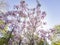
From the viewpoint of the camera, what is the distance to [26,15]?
34.8 feet

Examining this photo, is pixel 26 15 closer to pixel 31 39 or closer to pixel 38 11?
pixel 38 11

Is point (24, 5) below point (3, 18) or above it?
above

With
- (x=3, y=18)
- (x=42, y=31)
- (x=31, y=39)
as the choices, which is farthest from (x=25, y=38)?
(x=3, y=18)

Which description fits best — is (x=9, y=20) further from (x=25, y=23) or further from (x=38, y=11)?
(x=38, y=11)

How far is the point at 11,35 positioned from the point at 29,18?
65.6 inches

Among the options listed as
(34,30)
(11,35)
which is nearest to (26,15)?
(34,30)

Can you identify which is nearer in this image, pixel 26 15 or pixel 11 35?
pixel 26 15

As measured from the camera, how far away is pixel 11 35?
→ 37.3 ft

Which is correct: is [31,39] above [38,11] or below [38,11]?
below

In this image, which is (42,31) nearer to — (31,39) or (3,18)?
(31,39)

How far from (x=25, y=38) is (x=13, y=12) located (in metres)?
1.68

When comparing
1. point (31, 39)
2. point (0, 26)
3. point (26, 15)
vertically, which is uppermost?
point (26, 15)

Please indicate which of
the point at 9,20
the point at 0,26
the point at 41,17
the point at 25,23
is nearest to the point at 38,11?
the point at 41,17

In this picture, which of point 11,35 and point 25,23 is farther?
point 11,35
